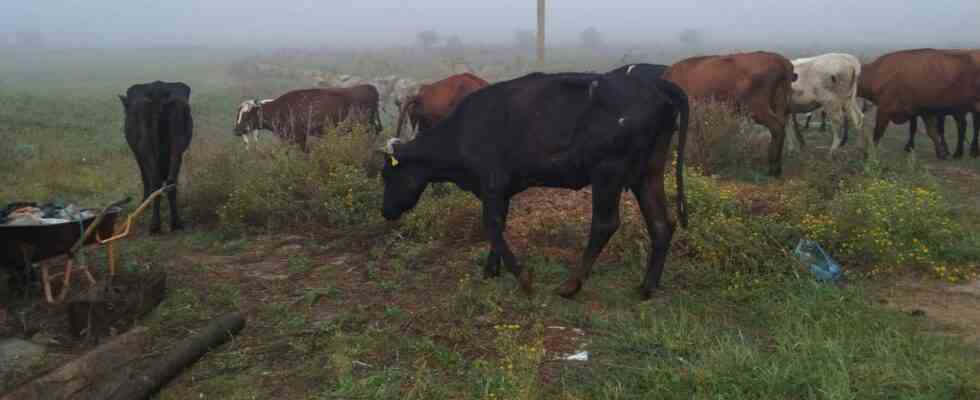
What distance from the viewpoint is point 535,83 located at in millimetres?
5840

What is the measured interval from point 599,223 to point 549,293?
698 mm

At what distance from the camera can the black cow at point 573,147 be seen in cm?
538

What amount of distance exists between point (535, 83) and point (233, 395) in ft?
10.3

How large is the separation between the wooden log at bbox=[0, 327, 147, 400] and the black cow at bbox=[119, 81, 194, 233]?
346cm

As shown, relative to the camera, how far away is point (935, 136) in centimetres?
1191

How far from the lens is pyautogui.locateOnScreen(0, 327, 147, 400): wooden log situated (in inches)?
163

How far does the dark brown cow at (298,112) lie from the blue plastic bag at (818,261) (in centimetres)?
903

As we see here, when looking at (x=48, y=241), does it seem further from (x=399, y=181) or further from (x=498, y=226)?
(x=498, y=226)

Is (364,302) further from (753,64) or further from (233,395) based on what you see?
(753,64)

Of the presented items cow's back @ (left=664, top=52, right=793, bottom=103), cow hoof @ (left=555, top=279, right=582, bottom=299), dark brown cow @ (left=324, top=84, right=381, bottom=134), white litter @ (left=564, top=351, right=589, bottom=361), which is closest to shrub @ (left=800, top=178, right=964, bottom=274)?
cow hoof @ (left=555, top=279, right=582, bottom=299)

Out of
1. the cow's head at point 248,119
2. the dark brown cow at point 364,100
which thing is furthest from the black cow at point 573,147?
the cow's head at point 248,119

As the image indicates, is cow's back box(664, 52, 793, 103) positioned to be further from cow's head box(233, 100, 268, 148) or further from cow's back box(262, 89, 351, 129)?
cow's head box(233, 100, 268, 148)

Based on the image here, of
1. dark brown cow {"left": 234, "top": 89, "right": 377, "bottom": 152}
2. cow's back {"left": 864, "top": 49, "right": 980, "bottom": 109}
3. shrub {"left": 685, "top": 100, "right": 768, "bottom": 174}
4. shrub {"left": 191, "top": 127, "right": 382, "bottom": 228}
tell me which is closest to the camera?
shrub {"left": 191, "top": 127, "right": 382, "bottom": 228}

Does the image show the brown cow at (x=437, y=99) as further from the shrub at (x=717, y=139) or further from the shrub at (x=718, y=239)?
Result: the shrub at (x=718, y=239)
